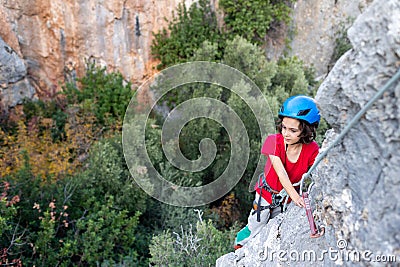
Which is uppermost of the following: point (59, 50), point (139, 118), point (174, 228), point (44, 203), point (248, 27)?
point (248, 27)

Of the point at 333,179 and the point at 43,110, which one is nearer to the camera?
the point at 333,179

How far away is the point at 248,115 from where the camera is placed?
19.5 feet

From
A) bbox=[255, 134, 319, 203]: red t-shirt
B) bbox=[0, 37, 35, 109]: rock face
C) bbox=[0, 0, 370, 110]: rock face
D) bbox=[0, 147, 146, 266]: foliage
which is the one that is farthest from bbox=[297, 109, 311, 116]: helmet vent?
bbox=[0, 37, 35, 109]: rock face

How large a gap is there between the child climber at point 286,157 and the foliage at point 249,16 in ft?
18.5

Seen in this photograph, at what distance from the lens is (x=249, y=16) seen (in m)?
7.76

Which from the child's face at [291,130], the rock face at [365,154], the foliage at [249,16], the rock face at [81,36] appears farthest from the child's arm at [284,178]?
the rock face at [81,36]

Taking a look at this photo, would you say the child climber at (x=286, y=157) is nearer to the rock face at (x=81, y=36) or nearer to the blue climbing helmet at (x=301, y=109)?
the blue climbing helmet at (x=301, y=109)

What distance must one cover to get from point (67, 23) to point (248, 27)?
3.85 metres

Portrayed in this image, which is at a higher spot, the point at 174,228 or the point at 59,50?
the point at 59,50

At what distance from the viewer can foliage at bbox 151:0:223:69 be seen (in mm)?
7676

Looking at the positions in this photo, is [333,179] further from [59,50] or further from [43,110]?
[59,50]

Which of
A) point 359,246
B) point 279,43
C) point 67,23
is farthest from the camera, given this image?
point 279,43

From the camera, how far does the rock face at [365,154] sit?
4.28ft

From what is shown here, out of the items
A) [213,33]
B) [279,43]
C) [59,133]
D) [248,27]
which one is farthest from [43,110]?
[279,43]
